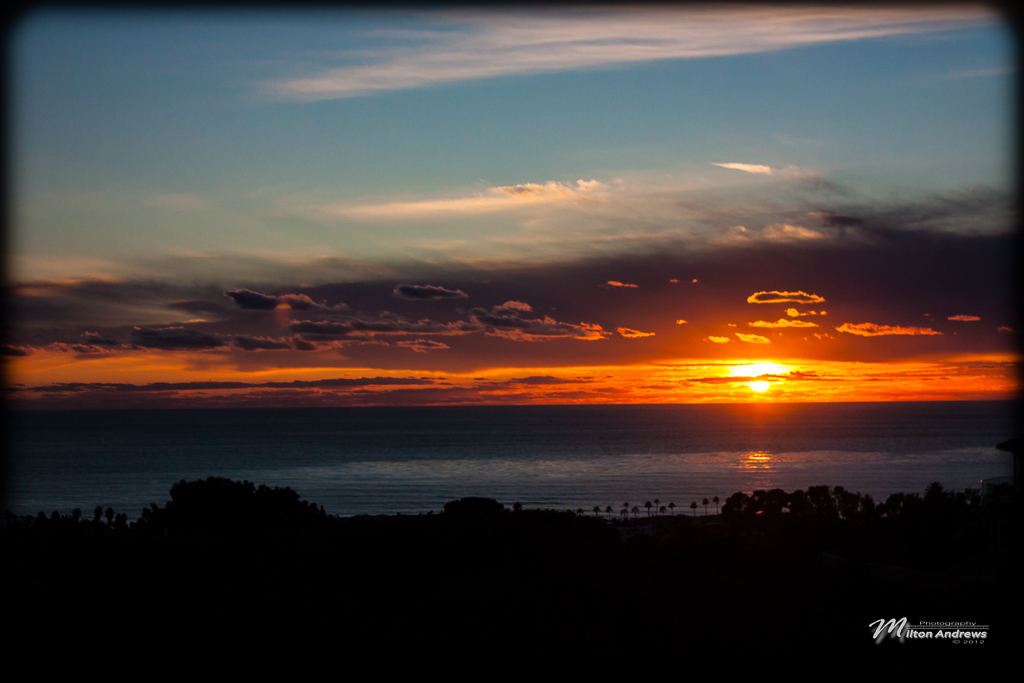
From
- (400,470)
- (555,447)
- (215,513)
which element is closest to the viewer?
(215,513)

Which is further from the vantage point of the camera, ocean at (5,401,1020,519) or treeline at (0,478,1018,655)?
ocean at (5,401,1020,519)

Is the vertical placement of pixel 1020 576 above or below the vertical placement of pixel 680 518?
above

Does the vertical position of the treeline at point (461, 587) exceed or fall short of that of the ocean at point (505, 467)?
it exceeds it

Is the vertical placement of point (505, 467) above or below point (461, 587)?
below

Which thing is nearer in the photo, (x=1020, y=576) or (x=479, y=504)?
(x=1020, y=576)

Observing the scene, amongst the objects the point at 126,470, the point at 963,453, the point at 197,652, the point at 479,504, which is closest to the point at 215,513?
the point at 479,504

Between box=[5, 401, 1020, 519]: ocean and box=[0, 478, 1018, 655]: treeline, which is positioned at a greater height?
box=[0, 478, 1018, 655]: treeline

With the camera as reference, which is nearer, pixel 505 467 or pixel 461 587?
pixel 461 587

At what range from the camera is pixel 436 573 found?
1534 cm

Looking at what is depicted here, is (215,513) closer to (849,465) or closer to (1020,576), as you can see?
(1020,576)

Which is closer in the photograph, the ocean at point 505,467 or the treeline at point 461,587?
the treeline at point 461,587

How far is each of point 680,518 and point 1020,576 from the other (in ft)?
166

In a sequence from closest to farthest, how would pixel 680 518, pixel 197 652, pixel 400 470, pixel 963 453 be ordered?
1. pixel 197 652
2. pixel 680 518
3. pixel 400 470
4. pixel 963 453

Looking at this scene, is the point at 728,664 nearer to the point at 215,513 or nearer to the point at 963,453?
the point at 215,513
